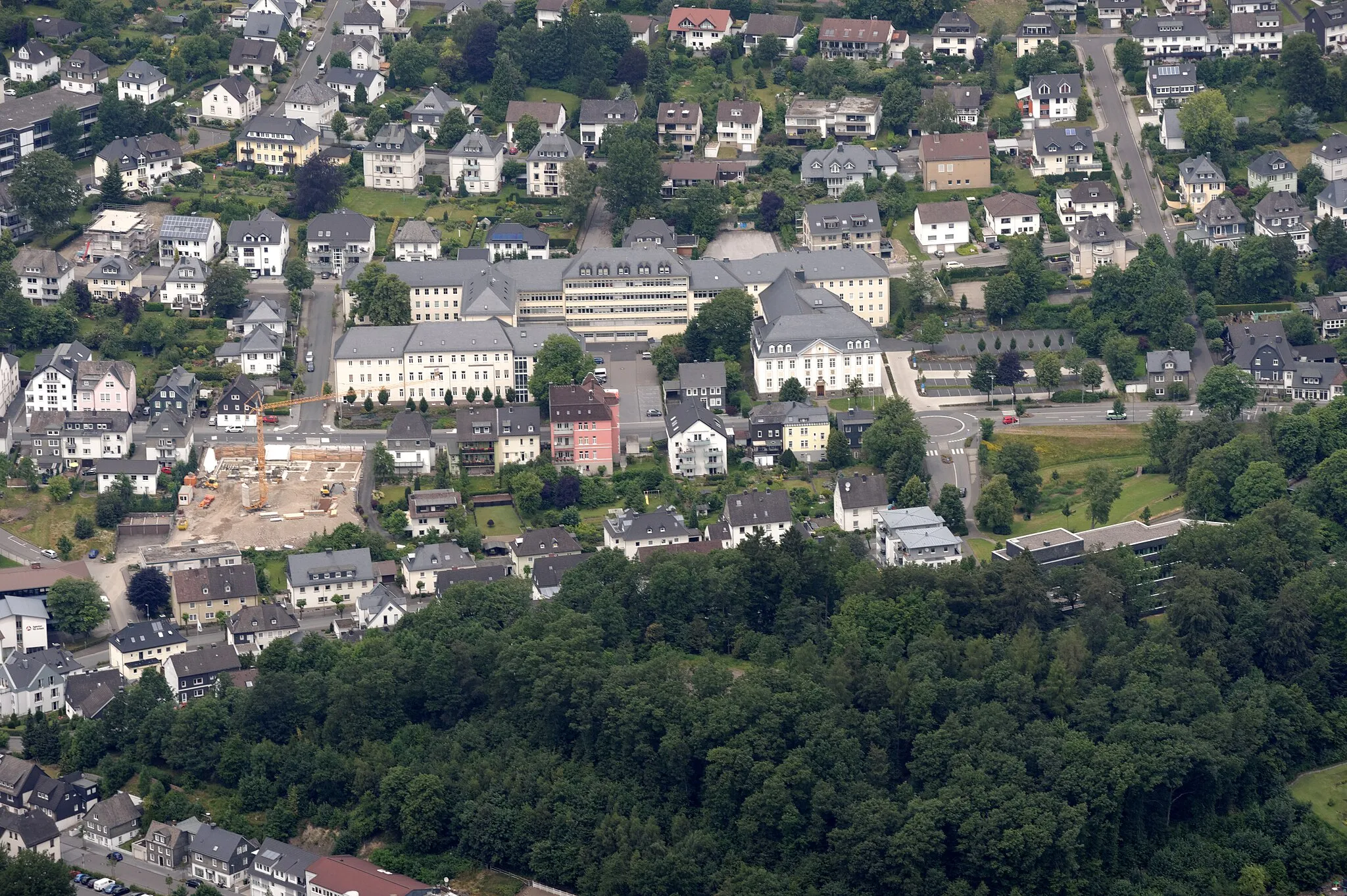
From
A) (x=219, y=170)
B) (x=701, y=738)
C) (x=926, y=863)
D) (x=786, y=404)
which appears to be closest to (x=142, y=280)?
(x=219, y=170)

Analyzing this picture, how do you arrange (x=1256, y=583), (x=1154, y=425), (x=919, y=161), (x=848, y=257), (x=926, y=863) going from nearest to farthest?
(x=926, y=863) → (x=1256, y=583) → (x=1154, y=425) → (x=848, y=257) → (x=919, y=161)

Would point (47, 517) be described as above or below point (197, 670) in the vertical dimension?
above

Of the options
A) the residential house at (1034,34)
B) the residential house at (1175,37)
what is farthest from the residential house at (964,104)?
the residential house at (1175,37)

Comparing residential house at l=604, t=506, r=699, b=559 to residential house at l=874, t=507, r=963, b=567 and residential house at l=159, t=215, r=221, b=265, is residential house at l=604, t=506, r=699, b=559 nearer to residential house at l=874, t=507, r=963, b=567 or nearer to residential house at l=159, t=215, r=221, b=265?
residential house at l=874, t=507, r=963, b=567

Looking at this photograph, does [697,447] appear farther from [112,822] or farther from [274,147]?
[274,147]

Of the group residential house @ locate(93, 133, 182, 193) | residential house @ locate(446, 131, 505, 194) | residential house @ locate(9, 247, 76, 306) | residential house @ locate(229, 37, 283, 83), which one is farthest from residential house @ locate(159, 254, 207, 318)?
residential house @ locate(229, 37, 283, 83)

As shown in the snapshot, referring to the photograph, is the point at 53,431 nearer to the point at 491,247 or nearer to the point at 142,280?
the point at 142,280

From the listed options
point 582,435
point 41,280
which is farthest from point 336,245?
point 582,435
